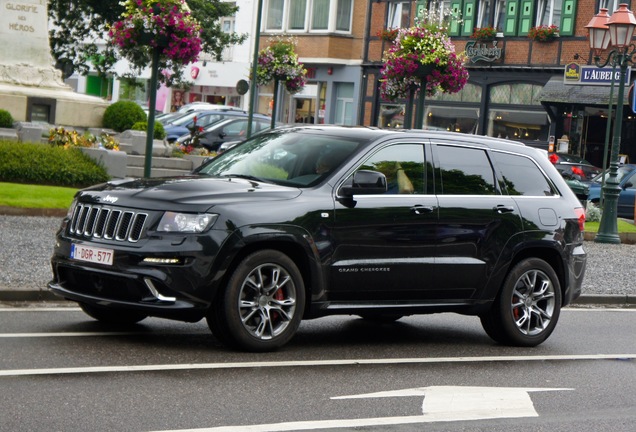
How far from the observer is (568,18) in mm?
46500

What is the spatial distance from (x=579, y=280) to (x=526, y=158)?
115cm

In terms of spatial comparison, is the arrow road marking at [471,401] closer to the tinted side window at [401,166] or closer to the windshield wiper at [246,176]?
the tinted side window at [401,166]

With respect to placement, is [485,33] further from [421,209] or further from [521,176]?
[421,209]

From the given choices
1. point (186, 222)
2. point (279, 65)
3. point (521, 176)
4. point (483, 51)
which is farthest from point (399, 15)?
point (186, 222)

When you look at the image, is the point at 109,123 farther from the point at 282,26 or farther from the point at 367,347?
the point at 282,26

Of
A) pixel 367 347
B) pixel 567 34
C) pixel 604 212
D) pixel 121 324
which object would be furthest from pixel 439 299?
pixel 567 34

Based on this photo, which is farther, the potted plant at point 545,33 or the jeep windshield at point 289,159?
the potted plant at point 545,33

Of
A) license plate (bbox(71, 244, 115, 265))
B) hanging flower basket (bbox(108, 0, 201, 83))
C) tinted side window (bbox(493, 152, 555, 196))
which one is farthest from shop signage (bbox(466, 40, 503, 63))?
license plate (bbox(71, 244, 115, 265))

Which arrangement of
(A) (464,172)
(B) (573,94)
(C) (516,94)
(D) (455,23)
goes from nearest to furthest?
1. (A) (464,172)
2. (B) (573,94)
3. (C) (516,94)
4. (D) (455,23)

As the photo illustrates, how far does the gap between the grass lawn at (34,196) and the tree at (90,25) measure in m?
18.4

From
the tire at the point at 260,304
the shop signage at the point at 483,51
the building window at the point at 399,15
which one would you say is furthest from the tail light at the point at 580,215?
the building window at the point at 399,15

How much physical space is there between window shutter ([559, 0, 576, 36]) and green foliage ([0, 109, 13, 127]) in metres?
26.6

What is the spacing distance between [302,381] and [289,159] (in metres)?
2.15

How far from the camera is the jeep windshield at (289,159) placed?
9.73m
